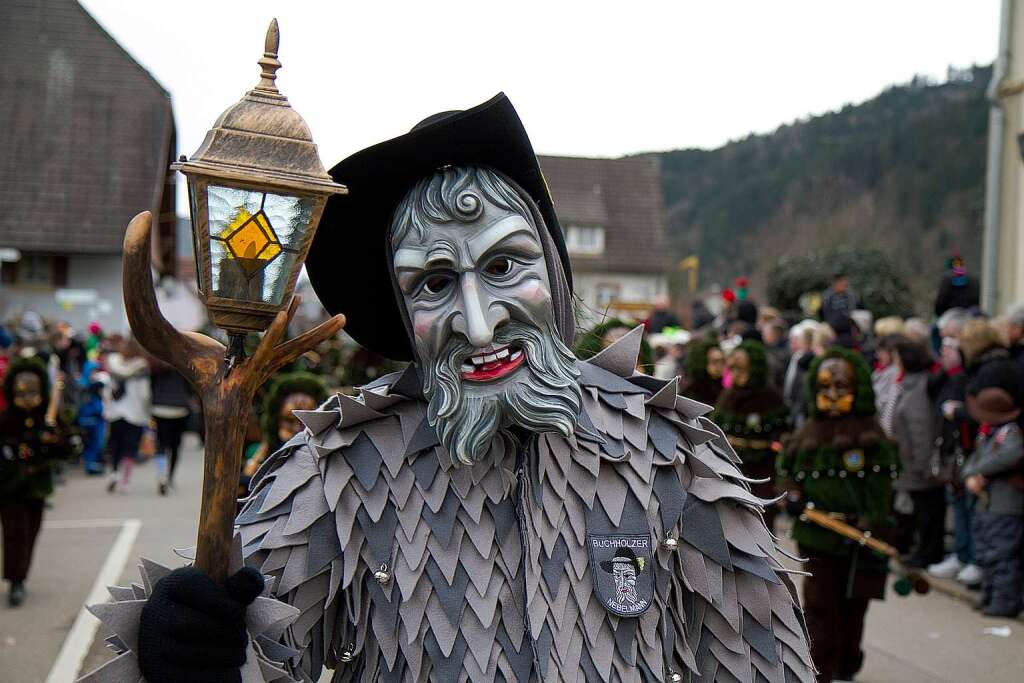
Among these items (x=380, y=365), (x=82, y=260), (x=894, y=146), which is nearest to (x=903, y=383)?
(x=380, y=365)

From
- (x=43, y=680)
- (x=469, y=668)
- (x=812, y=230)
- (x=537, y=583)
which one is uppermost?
(x=812, y=230)

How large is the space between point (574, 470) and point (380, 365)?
8910mm

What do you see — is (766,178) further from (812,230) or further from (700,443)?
(700,443)

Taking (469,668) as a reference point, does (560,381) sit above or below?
above

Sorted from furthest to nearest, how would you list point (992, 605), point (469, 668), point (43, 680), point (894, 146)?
1. point (894, 146)
2. point (992, 605)
3. point (43, 680)
4. point (469, 668)

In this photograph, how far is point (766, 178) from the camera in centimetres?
3494

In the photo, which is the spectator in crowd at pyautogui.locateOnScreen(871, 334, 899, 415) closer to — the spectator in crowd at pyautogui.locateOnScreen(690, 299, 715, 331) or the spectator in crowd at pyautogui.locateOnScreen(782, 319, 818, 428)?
the spectator in crowd at pyautogui.locateOnScreen(782, 319, 818, 428)

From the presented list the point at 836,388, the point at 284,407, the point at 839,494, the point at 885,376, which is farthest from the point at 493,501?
the point at 885,376

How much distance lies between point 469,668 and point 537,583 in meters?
0.22

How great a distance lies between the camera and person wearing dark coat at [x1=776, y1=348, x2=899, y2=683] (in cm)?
647

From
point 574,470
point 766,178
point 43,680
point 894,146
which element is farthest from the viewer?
point 766,178

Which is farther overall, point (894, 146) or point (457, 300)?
point (894, 146)

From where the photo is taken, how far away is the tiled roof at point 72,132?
1200 inches

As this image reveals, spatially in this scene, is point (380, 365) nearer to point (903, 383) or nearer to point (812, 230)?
point (903, 383)
